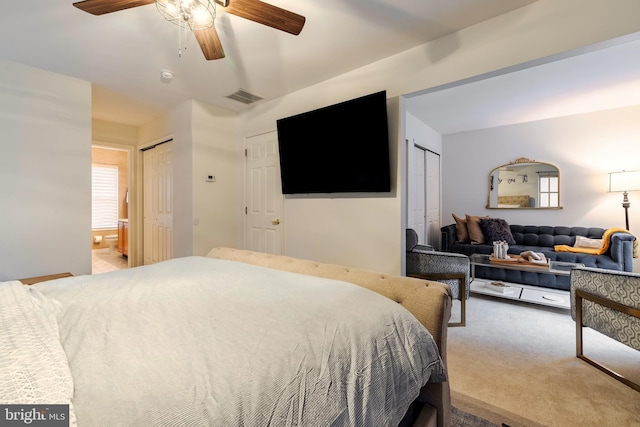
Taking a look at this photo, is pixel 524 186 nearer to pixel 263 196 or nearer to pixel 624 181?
pixel 624 181

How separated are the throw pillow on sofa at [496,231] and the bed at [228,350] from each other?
4.09 meters

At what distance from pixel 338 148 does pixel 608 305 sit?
2447 millimetres

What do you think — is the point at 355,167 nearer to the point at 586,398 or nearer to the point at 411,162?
the point at 411,162

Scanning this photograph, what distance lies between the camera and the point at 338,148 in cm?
290

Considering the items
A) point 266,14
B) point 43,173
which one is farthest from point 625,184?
point 43,173

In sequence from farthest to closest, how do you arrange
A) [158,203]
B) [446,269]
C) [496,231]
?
[496,231] < [158,203] < [446,269]

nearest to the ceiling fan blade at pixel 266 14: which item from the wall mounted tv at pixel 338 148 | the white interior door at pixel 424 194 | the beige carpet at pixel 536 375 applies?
the wall mounted tv at pixel 338 148

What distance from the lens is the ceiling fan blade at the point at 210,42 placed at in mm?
1737

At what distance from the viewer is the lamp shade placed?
3998 mm

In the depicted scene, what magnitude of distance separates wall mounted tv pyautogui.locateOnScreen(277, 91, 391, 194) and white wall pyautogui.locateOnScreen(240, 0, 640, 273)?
0.18 meters

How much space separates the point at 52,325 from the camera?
852 mm

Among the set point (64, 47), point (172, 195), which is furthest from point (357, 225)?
point (64, 47)

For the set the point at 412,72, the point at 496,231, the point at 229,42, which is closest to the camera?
the point at 229,42

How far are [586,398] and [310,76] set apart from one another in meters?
3.45
